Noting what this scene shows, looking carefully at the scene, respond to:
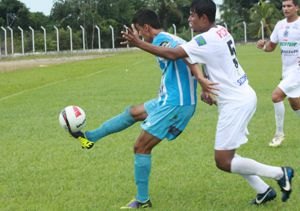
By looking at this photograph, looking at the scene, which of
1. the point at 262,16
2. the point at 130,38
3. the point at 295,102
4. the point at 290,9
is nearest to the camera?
the point at 130,38

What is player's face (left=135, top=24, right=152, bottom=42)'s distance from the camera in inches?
271

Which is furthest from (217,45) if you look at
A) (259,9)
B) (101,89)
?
(259,9)

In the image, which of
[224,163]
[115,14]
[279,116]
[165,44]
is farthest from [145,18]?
[115,14]

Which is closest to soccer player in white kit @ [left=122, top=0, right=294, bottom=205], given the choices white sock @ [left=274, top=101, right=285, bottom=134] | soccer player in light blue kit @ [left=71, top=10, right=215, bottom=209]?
soccer player in light blue kit @ [left=71, top=10, right=215, bottom=209]

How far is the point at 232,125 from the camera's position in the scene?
21.1ft

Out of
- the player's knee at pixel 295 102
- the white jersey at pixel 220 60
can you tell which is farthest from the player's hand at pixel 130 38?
the player's knee at pixel 295 102

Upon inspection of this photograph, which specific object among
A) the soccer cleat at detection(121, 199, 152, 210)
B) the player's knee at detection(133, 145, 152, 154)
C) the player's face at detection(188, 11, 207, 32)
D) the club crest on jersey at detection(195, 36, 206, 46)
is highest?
the player's face at detection(188, 11, 207, 32)

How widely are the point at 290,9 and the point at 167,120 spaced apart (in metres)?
4.10

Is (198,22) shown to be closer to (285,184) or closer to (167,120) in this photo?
(167,120)

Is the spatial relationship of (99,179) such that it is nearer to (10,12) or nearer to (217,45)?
(217,45)

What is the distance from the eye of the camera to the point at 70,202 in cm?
718

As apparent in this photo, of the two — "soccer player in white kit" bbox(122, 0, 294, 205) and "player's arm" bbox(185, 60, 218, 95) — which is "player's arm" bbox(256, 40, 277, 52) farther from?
"player's arm" bbox(185, 60, 218, 95)

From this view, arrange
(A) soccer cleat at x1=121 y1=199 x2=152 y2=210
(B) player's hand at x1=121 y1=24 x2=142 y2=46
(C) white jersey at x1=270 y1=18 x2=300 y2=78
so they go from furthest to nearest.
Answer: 1. (C) white jersey at x1=270 y1=18 x2=300 y2=78
2. (A) soccer cleat at x1=121 y1=199 x2=152 y2=210
3. (B) player's hand at x1=121 y1=24 x2=142 y2=46

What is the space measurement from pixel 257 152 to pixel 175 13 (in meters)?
83.4
